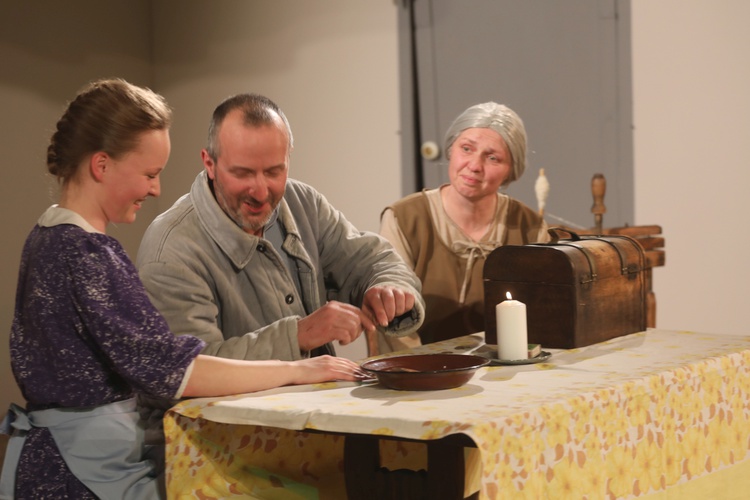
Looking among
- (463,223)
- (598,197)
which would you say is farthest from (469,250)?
(598,197)

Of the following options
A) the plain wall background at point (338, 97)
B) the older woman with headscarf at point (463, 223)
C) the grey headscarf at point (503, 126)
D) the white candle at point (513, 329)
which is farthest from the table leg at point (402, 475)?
the plain wall background at point (338, 97)

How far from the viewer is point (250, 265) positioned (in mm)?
2398

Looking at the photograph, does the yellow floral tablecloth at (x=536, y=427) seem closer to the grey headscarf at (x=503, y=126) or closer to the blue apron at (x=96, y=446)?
the blue apron at (x=96, y=446)

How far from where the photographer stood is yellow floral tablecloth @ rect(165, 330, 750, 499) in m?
1.60

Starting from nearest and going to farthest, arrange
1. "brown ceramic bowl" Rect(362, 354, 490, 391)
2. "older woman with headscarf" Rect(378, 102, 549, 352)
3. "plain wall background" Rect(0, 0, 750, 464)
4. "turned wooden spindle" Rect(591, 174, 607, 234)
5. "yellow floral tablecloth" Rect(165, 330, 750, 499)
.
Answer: "yellow floral tablecloth" Rect(165, 330, 750, 499)
"brown ceramic bowl" Rect(362, 354, 490, 391)
"older woman with headscarf" Rect(378, 102, 549, 352)
"turned wooden spindle" Rect(591, 174, 607, 234)
"plain wall background" Rect(0, 0, 750, 464)

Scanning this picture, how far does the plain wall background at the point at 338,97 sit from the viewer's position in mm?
4223

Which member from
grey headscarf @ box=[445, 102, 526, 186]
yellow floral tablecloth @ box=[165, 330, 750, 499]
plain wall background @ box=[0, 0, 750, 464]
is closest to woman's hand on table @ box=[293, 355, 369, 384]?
yellow floral tablecloth @ box=[165, 330, 750, 499]

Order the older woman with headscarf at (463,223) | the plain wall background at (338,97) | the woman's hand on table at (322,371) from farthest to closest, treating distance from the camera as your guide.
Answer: the plain wall background at (338,97), the older woman with headscarf at (463,223), the woman's hand on table at (322,371)

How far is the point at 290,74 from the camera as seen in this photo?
5445 millimetres

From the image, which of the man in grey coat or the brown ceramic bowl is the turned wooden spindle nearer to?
the man in grey coat

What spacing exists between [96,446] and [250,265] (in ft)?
2.32

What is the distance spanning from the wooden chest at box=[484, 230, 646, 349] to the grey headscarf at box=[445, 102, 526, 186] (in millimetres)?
774

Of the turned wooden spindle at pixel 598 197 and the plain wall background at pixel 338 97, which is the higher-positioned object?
the plain wall background at pixel 338 97

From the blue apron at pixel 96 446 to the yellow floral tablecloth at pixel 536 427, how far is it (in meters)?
0.11
